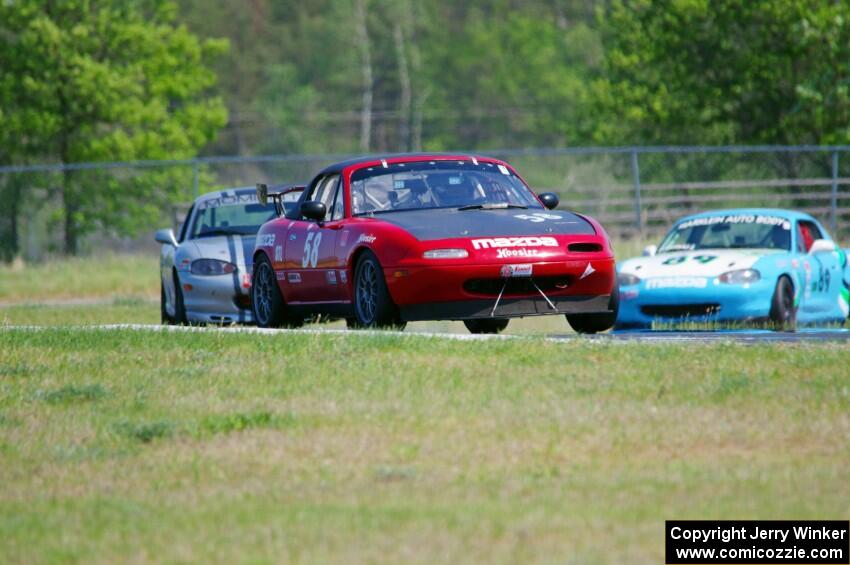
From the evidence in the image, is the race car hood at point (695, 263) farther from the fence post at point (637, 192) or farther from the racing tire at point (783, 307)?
the fence post at point (637, 192)

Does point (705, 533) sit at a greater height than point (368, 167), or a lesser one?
lesser

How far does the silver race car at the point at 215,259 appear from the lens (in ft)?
50.8

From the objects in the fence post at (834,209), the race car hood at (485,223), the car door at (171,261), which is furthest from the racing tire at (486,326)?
the fence post at (834,209)

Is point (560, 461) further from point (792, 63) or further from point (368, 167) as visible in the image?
point (792, 63)

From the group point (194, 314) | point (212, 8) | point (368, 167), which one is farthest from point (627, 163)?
point (212, 8)

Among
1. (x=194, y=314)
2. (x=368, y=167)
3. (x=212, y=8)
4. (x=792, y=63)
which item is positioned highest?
(x=212, y=8)

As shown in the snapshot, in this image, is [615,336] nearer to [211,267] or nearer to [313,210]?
[313,210]

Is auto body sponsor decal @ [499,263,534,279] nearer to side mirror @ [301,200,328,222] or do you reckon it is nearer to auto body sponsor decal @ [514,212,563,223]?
auto body sponsor decal @ [514,212,563,223]

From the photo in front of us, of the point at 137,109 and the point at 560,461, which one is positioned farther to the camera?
the point at 137,109

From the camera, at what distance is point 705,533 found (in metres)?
5.53

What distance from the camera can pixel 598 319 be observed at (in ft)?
39.2

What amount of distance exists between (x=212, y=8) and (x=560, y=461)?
8420cm

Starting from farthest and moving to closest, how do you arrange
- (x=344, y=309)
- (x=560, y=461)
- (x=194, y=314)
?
(x=194, y=314) < (x=344, y=309) < (x=560, y=461)

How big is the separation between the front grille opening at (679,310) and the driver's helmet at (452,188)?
135 inches
